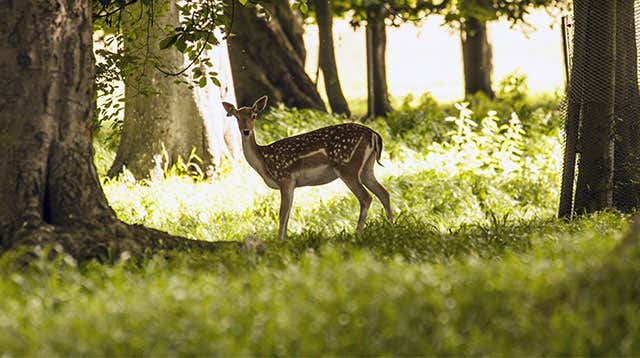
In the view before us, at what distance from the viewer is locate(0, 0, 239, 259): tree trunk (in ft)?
25.0

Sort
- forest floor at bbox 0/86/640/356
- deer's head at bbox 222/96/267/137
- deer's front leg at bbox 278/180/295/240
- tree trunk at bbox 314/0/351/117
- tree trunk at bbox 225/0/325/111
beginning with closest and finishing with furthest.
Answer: forest floor at bbox 0/86/640/356, deer's front leg at bbox 278/180/295/240, deer's head at bbox 222/96/267/137, tree trunk at bbox 225/0/325/111, tree trunk at bbox 314/0/351/117

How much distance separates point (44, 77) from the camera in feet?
25.3

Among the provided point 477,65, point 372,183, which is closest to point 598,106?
point 372,183

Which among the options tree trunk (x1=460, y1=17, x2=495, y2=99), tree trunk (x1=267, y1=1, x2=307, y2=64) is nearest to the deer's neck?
tree trunk (x1=267, y1=1, x2=307, y2=64)

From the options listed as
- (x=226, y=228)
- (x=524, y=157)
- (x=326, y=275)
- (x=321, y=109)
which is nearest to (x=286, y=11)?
(x=321, y=109)

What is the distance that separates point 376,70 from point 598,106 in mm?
15195

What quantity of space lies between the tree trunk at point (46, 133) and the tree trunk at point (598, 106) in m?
Result: 5.13

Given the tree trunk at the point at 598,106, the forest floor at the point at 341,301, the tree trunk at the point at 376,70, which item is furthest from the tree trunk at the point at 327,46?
the forest floor at the point at 341,301

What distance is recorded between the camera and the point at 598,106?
1098cm

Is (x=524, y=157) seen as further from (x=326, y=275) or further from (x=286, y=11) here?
(x=326, y=275)

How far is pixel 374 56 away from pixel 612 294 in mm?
20612

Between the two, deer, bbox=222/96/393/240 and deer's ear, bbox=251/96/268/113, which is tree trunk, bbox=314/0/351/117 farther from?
deer's ear, bbox=251/96/268/113

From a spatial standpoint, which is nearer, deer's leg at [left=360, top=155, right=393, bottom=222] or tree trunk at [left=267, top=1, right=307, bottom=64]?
deer's leg at [left=360, top=155, right=393, bottom=222]

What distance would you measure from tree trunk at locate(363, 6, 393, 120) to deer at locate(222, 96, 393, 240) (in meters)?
13.7
